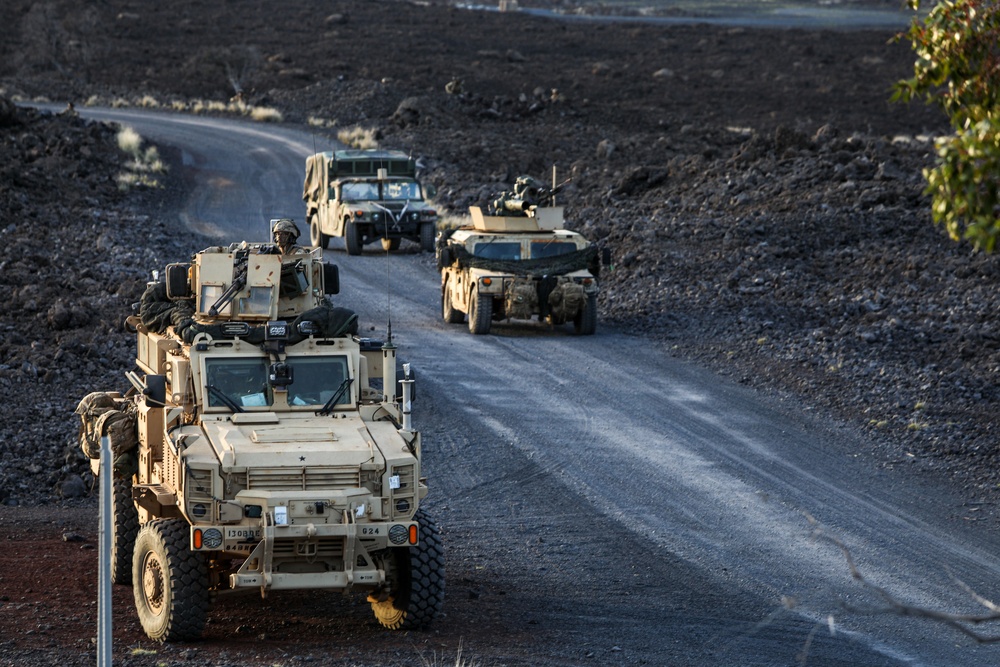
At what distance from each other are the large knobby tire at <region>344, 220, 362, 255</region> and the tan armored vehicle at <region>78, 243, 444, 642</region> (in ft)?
59.3

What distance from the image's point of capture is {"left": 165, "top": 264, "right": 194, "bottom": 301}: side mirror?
1319cm

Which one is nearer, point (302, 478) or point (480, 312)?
point (302, 478)

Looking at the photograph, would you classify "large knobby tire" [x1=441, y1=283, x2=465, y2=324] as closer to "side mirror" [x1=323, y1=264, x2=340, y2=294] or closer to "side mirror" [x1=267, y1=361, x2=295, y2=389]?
"side mirror" [x1=323, y1=264, x2=340, y2=294]

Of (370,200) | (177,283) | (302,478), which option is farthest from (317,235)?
(302,478)

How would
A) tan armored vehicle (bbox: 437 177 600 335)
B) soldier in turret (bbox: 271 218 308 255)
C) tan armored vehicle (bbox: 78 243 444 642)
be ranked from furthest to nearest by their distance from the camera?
tan armored vehicle (bbox: 437 177 600 335) → soldier in turret (bbox: 271 218 308 255) → tan armored vehicle (bbox: 78 243 444 642)

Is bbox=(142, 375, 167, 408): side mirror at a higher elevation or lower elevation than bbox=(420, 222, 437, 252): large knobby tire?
lower

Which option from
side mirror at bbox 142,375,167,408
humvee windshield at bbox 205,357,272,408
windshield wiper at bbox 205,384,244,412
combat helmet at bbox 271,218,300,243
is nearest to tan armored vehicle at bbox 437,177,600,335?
combat helmet at bbox 271,218,300,243

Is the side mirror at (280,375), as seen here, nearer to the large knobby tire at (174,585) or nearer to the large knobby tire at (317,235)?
the large knobby tire at (174,585)

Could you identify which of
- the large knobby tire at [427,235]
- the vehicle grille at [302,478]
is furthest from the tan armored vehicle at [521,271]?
the vehicle grille at [302,478]

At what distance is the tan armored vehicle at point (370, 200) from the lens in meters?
31.6

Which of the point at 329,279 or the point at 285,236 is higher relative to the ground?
the point at 285,236

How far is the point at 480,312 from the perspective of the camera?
24.1 meters

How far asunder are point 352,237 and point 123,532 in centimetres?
1940

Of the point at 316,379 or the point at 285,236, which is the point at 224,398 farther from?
the point at 285,236
